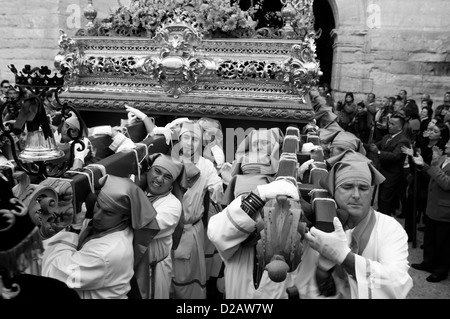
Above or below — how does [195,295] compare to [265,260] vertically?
below

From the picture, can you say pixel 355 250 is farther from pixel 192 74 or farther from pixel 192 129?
pixel 192 74

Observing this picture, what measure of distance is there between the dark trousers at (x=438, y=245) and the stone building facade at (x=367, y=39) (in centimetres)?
634

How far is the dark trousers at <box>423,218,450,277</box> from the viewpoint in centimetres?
482

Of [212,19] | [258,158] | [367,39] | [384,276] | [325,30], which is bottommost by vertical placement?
[384,276]

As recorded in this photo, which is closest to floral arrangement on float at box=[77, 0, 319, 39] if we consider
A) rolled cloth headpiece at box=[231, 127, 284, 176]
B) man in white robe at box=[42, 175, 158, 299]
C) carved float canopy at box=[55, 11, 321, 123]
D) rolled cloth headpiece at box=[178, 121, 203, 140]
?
carved float canopy at box=[55, 11, 321, 123]

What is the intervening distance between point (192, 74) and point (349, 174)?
297 centimetres

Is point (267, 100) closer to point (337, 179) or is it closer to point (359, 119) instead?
point (337, 179)

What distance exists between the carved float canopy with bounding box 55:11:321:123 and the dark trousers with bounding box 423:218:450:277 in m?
2.00

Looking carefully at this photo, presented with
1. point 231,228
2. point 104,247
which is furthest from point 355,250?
point 104,247

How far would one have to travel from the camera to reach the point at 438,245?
488 centimetres

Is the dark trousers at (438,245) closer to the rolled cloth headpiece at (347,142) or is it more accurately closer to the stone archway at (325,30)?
the rolled cloth headpiece at (347,142)
